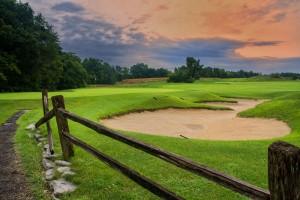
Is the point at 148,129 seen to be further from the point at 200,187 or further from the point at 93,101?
the point at 200,187

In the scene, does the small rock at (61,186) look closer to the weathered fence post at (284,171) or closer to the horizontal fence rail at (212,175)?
the horizontal fence rail at (212,175)

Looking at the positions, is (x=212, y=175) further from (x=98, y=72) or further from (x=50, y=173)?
(x=98, y=72)

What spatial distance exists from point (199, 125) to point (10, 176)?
612 inches

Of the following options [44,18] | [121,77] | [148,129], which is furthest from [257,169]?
[121,77]

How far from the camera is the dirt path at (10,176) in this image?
732cm

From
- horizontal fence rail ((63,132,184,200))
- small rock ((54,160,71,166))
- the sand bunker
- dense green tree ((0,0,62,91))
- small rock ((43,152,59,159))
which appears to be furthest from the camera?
dense green tree ((0,0,62,91))

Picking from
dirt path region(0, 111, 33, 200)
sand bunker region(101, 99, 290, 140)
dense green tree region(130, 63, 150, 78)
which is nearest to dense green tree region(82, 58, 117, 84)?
dense green tree region(130, 63, 150, 78)

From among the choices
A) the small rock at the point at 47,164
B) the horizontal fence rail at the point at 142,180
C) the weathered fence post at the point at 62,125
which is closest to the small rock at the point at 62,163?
the small rock at the point at 47,164

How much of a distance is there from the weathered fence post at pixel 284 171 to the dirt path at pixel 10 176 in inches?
224

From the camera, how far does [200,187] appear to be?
734 cm

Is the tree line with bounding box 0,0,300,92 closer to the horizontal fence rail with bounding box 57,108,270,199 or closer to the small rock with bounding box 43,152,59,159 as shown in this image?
the small rock with bounding box 43,152,59,159

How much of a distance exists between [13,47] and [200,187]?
43.8 m

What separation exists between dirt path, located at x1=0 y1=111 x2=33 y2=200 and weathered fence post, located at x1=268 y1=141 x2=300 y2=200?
5689mm

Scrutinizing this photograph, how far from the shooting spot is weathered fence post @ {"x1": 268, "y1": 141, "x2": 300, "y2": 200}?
3244 millimetres
